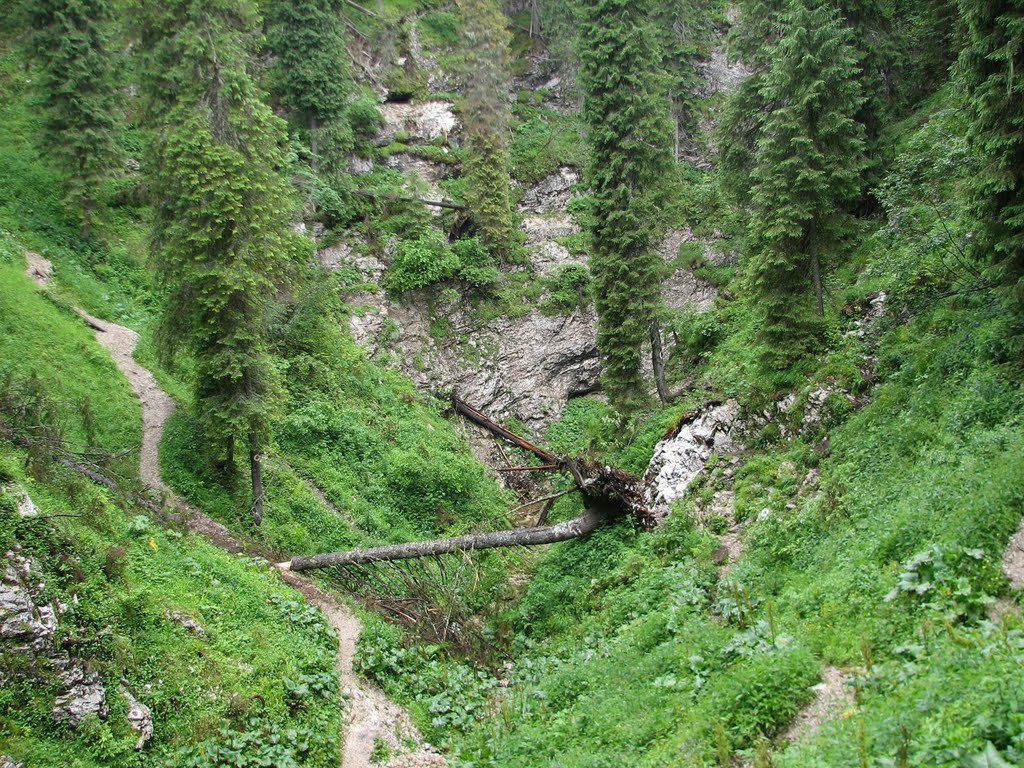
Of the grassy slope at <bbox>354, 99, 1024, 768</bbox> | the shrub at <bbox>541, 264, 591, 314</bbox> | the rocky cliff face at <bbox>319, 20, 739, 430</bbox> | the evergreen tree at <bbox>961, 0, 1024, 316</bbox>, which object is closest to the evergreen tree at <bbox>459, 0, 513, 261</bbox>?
the rocky cliff face at <bbox>319, 20, 739, 430</bbox>

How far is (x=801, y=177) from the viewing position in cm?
1484

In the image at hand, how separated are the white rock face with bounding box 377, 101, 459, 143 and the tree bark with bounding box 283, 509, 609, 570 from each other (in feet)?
86.0

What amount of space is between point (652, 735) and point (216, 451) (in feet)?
45.6

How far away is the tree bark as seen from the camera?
14.0 metres

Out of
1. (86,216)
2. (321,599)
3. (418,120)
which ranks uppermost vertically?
(418,120)

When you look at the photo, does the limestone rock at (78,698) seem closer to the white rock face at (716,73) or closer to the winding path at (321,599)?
the winding path at (321,599)

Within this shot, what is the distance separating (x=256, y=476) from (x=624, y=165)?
14.6m

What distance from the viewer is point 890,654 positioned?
22.3 ft

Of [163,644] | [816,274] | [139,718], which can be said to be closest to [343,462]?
[163,644]

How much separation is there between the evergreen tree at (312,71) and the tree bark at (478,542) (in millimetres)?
21222

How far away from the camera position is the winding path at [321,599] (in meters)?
10.0

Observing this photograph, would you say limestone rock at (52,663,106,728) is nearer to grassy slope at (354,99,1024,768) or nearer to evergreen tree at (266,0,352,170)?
grassy slope at (354,99,1024,768)

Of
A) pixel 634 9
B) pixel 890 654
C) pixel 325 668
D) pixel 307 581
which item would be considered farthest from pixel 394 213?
pixel 890 654

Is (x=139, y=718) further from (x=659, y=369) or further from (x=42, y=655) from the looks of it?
(x=659, y=369)
